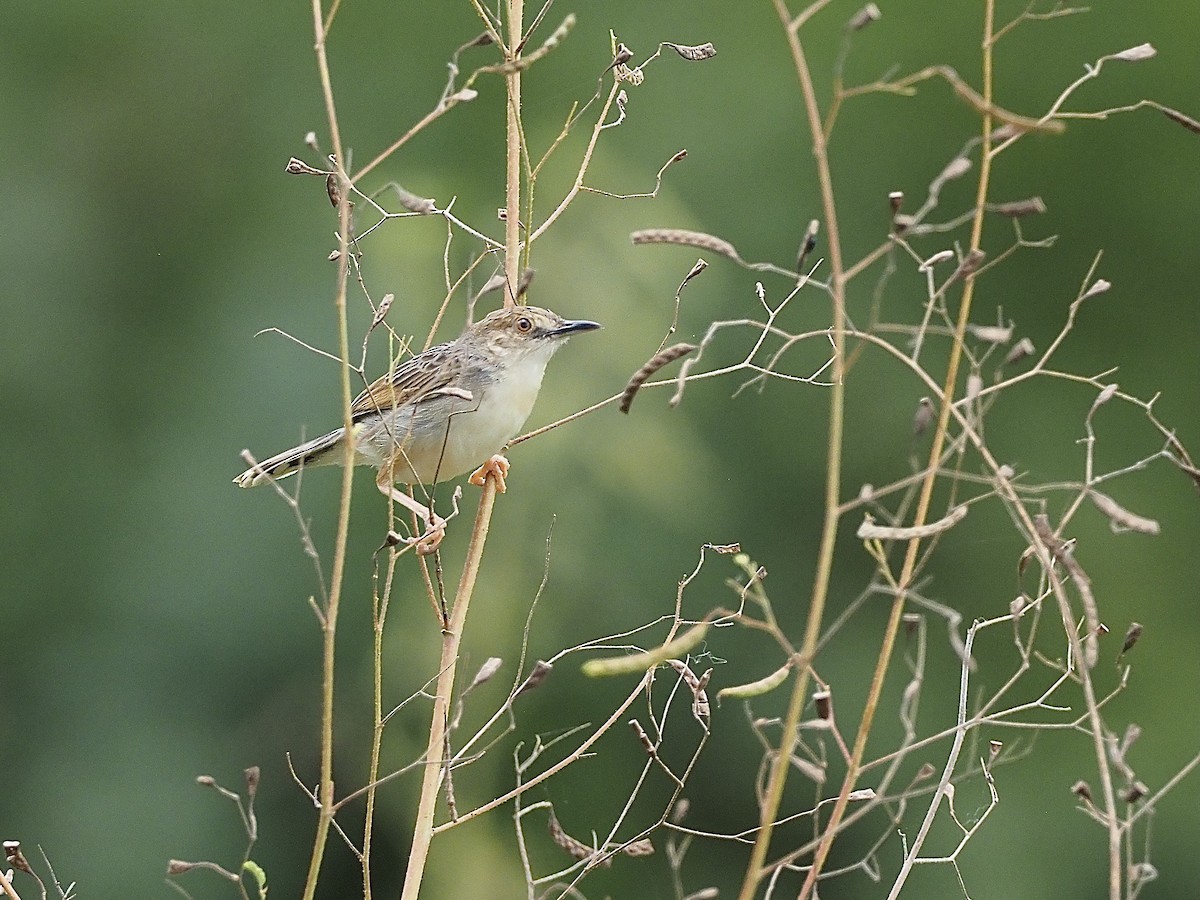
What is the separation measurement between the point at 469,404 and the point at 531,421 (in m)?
0.94

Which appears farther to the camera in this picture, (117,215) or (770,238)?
(117,215)

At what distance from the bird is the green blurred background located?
2.52ft

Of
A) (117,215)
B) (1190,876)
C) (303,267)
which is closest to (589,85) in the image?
(303,267)

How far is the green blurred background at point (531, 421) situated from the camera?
5141 millimetres

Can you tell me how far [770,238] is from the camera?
637 centimetres

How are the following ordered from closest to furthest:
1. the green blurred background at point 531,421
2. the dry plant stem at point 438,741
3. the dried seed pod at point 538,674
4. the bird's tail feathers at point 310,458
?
the dried seed pod at point 538,674, the dry plant stem at point 438,741, the bird's tail feathers at point 310,458, the green blurred background at point 531,421

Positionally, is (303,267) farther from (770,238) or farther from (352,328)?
(770,238)

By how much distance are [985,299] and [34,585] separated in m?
4.23

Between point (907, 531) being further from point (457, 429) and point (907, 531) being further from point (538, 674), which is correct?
point (457, 429)

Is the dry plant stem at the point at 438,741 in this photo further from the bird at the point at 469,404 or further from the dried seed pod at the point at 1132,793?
the bird at the point at 469,404

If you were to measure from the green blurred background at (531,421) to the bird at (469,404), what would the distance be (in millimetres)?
767

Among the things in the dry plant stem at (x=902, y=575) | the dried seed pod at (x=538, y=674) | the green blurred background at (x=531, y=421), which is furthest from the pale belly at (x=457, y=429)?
the dry plant stem at (x=902, y=575)

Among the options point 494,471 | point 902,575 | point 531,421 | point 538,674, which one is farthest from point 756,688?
point 531,421

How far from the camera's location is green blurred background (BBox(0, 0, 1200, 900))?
202 inches
